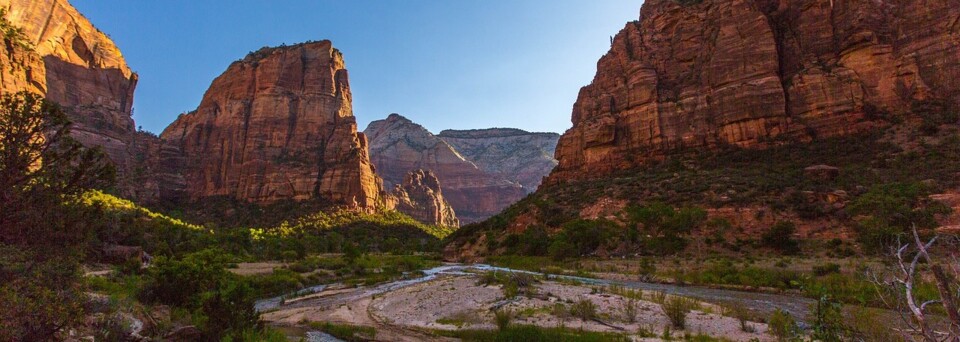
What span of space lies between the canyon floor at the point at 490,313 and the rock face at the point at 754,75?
57.6 metres

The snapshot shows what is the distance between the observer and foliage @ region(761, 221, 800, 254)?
4066 cm

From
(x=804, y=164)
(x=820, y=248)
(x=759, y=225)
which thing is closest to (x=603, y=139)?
(x=804, y=164)

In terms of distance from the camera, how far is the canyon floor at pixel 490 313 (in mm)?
14262

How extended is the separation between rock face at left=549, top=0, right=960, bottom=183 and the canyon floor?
57.6 metres

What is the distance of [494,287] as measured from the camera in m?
24.0

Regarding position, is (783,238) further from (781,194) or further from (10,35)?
(10,35)

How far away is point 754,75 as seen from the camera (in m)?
70.9

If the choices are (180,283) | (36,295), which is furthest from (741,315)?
(180,283)

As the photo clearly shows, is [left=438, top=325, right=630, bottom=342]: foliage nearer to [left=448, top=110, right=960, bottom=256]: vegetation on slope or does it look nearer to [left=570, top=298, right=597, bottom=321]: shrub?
[left=570, top=298, right=597, bottom=321]: shrub

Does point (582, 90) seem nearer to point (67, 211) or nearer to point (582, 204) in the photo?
point (582, 204)

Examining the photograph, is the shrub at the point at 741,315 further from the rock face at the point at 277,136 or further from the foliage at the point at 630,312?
the rock face at the point at 277,136

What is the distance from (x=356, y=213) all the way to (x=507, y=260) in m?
69.2

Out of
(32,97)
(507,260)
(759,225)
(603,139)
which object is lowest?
(507,260)

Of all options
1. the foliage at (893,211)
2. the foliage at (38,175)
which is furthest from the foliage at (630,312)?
the foliage at (893,211)
